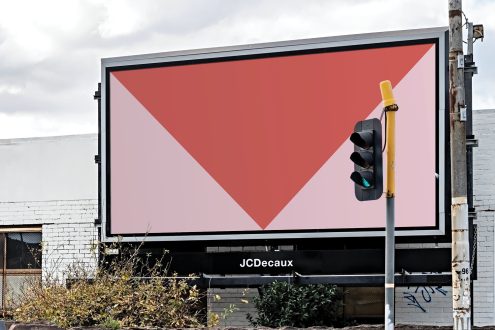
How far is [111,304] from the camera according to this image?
587 inches

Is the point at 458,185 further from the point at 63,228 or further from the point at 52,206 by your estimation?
the point at 52,206

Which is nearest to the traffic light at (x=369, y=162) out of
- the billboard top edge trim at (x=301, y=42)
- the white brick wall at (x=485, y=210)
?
the billboard top edge trim at (x=301, y=42)

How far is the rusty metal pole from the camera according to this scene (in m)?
12.9

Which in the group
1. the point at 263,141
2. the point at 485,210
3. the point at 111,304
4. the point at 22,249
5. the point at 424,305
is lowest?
the point at 424,305

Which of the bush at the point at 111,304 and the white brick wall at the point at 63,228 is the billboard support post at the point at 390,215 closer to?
the bush at the point at 111,304

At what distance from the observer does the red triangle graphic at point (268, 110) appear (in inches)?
661

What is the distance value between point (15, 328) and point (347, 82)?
22.5ft

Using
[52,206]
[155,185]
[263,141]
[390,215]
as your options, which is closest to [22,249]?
[52,206]

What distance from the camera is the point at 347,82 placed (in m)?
16.9

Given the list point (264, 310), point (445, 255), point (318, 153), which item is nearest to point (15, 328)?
point (264, 310)

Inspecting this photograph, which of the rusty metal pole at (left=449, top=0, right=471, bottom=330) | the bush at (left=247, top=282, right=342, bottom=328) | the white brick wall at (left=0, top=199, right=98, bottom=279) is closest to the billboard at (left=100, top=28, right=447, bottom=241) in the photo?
the bush at (left=247, top=282, right=342, bottom=328)

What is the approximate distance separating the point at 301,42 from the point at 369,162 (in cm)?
635

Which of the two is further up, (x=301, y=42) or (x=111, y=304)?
(x=301, y=42)

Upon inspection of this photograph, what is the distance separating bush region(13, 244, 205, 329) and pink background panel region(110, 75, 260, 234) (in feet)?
7.44
